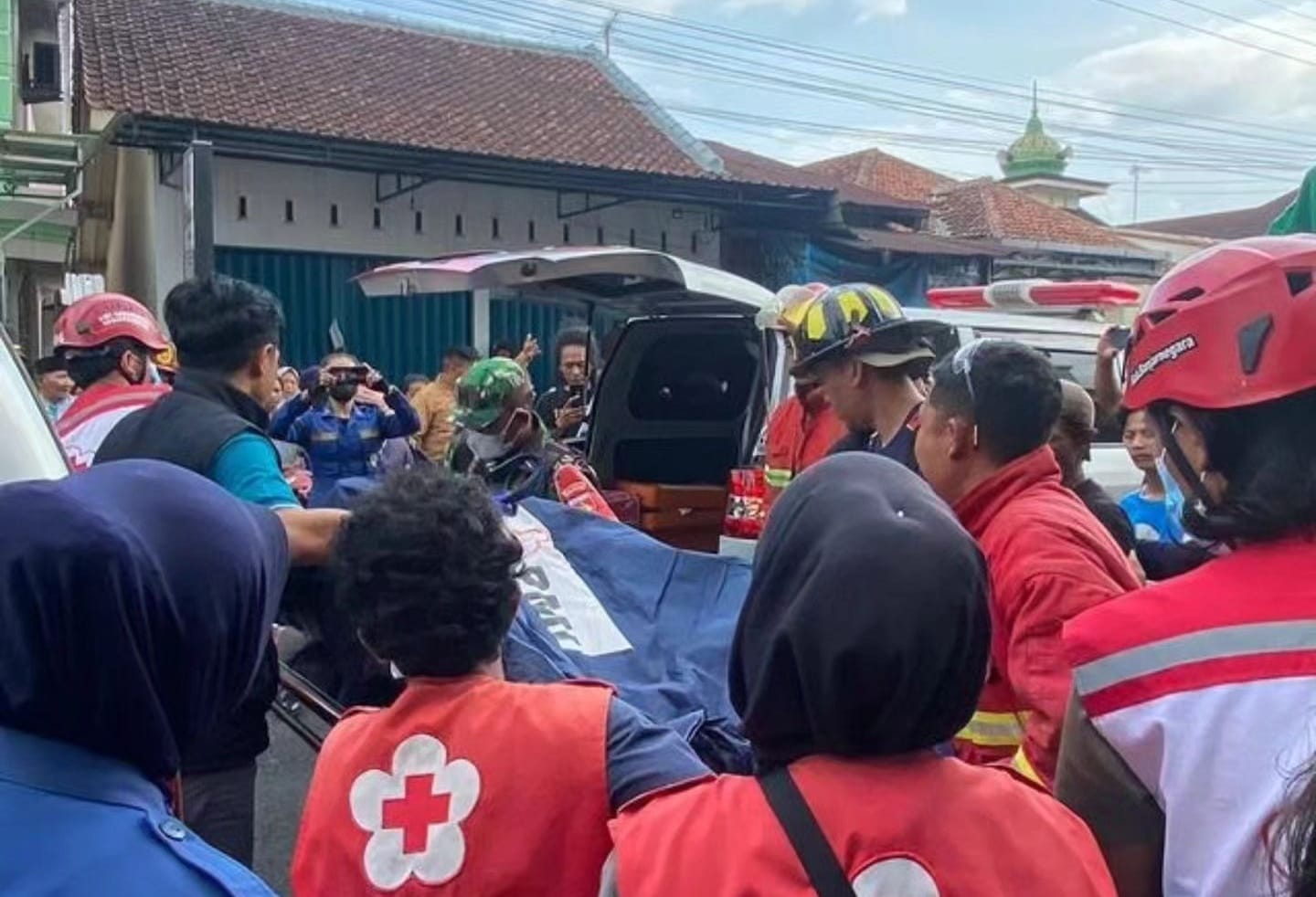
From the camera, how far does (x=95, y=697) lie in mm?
1362

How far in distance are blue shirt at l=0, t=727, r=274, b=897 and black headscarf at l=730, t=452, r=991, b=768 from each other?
1.90 ft

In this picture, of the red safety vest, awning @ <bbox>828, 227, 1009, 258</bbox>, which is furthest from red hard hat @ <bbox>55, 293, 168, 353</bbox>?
awning @ <bbox>828, 227, 1009, 258</bbox>

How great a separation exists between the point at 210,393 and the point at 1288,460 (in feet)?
7.75

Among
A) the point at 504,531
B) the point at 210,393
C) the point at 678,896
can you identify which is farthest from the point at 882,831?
the point at 210,393

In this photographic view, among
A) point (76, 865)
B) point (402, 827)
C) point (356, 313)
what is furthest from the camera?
point (356, 313)

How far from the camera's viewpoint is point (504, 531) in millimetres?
2266

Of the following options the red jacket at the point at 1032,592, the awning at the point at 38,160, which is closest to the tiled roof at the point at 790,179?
the awning at the point at 38,160

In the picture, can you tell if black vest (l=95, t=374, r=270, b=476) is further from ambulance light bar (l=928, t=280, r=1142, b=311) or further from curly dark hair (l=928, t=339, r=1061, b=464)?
ambulance light bar (l=928, t=280, r=1142, b=311)

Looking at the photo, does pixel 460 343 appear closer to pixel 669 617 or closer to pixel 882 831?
pixel 669 617

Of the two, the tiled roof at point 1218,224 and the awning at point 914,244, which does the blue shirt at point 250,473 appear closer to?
the awning at point 914,244

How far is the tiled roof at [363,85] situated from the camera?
54.3 ft

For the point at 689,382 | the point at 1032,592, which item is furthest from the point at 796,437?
the point at 1032,592

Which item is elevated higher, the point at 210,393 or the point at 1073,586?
the point at 210,393

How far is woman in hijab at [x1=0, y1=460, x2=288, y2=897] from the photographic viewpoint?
4.36 ft
